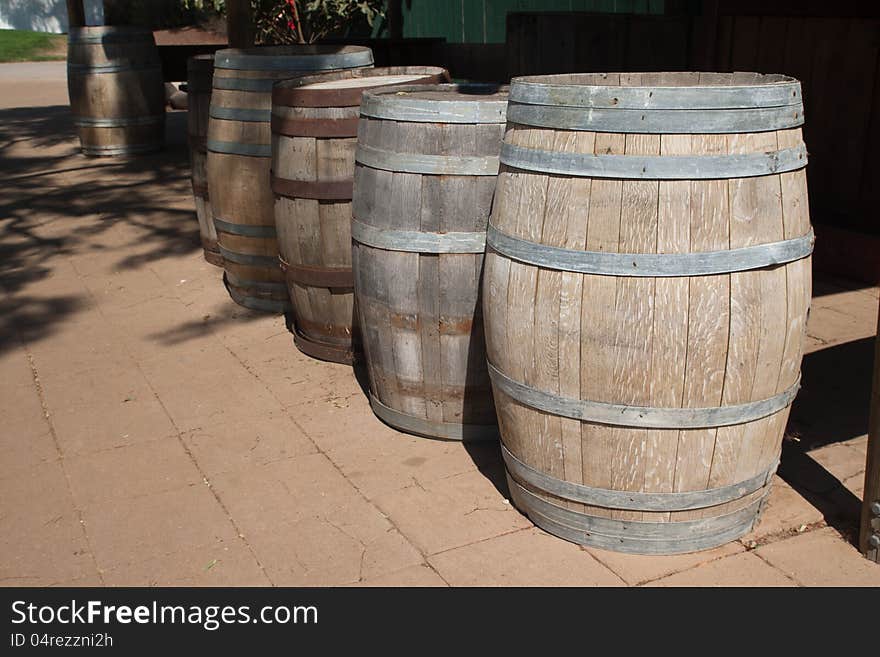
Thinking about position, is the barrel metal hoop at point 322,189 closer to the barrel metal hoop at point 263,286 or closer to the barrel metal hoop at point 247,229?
the barrel metal hoop at point 247,229

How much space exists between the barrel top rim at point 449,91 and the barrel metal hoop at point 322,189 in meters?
0.49

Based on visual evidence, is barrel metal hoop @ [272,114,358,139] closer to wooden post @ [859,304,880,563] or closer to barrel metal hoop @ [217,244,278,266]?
barrel metal hoop @ [217,244,278,266]

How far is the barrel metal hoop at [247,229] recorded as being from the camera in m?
5.66

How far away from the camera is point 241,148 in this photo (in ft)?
18.0

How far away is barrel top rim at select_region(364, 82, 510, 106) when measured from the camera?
12.8 ft

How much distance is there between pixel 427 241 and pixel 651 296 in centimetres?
116

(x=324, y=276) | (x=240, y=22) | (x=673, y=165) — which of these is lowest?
(x=324, y=276)

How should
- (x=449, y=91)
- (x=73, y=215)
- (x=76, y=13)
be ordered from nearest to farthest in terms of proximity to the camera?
(x=449, y=91)
(x=73, y=215)
(x=76, y=13)

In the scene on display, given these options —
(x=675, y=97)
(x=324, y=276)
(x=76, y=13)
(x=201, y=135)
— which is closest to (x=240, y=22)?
(x=201, y=135)

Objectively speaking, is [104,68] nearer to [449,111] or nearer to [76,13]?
[76,13]

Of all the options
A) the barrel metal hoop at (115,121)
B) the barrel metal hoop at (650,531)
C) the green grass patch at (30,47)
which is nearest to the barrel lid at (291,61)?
the barrel metal hoop at (650,531)

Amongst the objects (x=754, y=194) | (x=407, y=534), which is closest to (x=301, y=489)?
(x=407, y=534)

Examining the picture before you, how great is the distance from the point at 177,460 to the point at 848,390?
2961 mm

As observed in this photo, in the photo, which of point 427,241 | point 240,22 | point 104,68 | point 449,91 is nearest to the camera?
point 427,241
